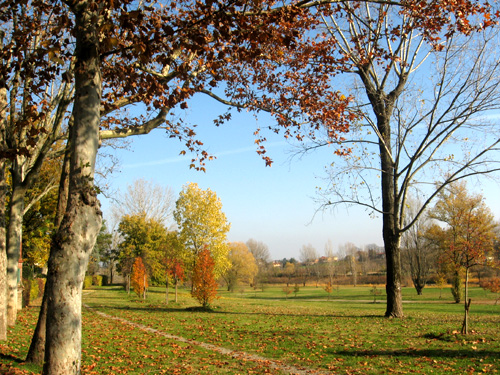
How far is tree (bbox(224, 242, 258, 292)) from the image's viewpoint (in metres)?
53.0

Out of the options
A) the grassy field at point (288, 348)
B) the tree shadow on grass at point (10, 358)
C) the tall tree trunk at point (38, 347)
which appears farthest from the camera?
the grassy field at point (288, 348)

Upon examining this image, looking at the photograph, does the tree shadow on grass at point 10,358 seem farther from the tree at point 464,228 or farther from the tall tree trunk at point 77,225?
the tree at point 464,228

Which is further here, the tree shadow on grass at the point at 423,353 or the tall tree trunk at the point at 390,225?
the tall tree trunk at the point at 390,225

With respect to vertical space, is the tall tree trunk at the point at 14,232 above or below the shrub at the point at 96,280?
above

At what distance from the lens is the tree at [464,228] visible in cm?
1332

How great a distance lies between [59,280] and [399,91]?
1386cm

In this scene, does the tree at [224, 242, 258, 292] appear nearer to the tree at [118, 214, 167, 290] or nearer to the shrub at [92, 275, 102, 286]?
the tree at [118, 214, 167, 290]

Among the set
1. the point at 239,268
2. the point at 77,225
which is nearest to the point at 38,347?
the point at 77,225

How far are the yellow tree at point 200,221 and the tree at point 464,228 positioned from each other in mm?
17434

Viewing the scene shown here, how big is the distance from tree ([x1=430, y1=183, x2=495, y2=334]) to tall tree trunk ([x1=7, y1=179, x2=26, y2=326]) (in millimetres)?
12565

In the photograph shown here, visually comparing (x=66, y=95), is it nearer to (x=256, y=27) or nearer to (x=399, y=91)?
(x=256, y=27)

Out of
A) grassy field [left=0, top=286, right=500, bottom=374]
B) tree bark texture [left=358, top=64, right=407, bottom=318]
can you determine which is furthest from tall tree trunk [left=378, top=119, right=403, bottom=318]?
grassy field [left=0, top=286, right=500, bottom=374]

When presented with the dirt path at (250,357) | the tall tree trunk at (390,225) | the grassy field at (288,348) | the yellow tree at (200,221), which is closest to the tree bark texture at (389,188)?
the tall tree trunk at (390,225)

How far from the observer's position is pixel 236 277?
53.8 m
